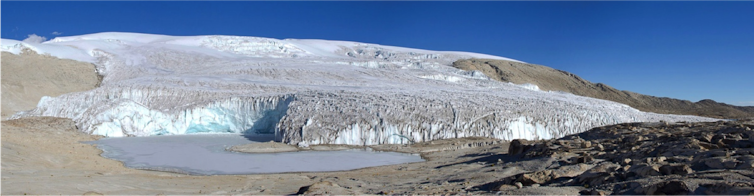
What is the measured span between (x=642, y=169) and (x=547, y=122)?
64.4 feet

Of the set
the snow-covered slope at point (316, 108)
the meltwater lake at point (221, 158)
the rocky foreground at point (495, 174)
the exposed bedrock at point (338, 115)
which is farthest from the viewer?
the snow-covered slope at point (316, 108)

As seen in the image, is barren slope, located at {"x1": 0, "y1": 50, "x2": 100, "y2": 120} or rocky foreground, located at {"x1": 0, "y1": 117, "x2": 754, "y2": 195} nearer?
rocky foreground, located at {"x1": 0, "y1": 117, "x2": 754, "y2": 195}

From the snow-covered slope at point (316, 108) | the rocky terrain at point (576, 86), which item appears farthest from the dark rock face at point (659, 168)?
the rocky terrain at point (576, 86)

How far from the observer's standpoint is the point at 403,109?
1045 inches

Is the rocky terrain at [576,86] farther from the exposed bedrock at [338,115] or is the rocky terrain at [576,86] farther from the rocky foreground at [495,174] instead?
the rocky foreground at [495,174]

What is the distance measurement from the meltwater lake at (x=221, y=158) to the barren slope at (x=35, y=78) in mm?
18732

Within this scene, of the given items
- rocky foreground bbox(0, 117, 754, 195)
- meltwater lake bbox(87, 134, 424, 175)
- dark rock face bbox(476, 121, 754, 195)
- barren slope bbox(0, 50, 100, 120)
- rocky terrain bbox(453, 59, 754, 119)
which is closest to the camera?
dark rock face bbox(476, 121, 754, 195)

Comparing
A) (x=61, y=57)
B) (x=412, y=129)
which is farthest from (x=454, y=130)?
(x=61, y=57)

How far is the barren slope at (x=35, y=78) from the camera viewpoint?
123ft

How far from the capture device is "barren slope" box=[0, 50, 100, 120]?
37.5 metres

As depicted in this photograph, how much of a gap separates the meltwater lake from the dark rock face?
6909 mm

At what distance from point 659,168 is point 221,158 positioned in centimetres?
1632

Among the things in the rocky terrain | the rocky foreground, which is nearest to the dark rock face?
the rocky foreground

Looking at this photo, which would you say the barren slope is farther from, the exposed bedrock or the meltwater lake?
the meltwater lake
